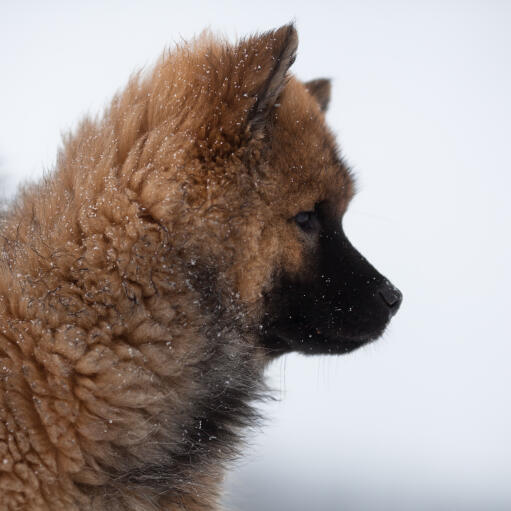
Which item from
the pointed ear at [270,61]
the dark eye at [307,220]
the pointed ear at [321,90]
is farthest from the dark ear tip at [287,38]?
the pointed ear at [321,90]

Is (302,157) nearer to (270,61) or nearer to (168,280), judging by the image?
(270,61)

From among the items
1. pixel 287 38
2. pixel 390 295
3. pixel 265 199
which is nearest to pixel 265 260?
pixel 265 199

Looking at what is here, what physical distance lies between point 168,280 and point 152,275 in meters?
0.07

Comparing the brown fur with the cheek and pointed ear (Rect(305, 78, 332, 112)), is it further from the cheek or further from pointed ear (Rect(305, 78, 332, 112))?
pointed ear (Rect(305, 78, 332, 112))

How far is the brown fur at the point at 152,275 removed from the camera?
237cm

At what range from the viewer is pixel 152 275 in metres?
2.55

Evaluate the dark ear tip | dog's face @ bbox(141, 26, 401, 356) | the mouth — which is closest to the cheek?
dog's face @ bbox(141, 26, 401, 356)

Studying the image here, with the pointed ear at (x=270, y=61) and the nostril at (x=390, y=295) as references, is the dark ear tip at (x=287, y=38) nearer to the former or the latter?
the pointed ear at (x=270, y=61)

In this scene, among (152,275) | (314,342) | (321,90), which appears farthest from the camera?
(321,90)

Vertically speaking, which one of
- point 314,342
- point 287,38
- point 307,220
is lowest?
point 314,342

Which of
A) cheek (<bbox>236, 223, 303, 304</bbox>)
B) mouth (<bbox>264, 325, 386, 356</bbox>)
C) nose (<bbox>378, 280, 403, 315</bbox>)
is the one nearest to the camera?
cheek (<bbox>236, 223, 303, 304</bbox>)

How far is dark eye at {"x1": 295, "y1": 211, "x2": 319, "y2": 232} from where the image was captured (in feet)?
10.1

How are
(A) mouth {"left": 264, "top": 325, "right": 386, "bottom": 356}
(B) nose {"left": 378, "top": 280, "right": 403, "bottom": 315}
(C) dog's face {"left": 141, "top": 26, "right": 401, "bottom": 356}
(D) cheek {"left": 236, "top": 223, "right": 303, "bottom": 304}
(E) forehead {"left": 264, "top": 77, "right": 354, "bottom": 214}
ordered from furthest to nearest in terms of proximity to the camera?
1. (B) nose {"left": 378, "top": 280, "right": 403, "bottom": 315}
2. (A) mouth {"left": 264, "top": 325, "right": 386, "bottom": 356}
3. (E) forehead {"left": 264, "top": 77, "right": 354, "bottom": 214}
4. (D) cheek {"left": 236, "top": 223, "right": 303, "bottom": 304}
5. (C) dog's face {"left": 141, "top": 26, "right": 401, "bottom": 356}

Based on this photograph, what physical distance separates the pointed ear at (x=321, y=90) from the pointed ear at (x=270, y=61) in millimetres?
1241
